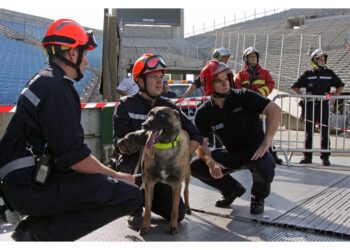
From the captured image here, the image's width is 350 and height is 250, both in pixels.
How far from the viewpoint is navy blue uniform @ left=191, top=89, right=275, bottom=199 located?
4324mm

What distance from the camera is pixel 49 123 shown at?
8.19 ft

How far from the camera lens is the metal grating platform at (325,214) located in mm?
3768

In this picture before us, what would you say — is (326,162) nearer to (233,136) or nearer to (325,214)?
(325,214)

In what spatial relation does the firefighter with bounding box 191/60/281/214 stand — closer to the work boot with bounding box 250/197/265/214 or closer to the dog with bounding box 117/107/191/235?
the work boot with bounding box 250/197/265/214

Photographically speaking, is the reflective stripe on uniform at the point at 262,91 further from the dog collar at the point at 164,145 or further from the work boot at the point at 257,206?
the dog collar at the point at 164,145

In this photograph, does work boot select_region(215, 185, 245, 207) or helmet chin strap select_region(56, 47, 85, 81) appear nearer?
helmet chin strap select_region(56, 47, 85, 81)

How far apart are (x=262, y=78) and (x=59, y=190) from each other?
4.58 meters

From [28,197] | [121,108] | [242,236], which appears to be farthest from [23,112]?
[242,236]

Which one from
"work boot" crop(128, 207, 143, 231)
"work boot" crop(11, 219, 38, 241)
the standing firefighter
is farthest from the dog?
the standing firefighter

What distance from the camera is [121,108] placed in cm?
406

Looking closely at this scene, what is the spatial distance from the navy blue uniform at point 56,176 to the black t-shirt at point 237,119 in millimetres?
1923

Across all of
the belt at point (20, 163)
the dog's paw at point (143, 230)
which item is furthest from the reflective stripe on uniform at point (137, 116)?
the belt at point (20, 163)

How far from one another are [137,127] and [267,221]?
59.3 inches

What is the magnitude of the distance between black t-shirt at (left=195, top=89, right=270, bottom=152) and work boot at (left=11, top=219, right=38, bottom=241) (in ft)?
7.52
